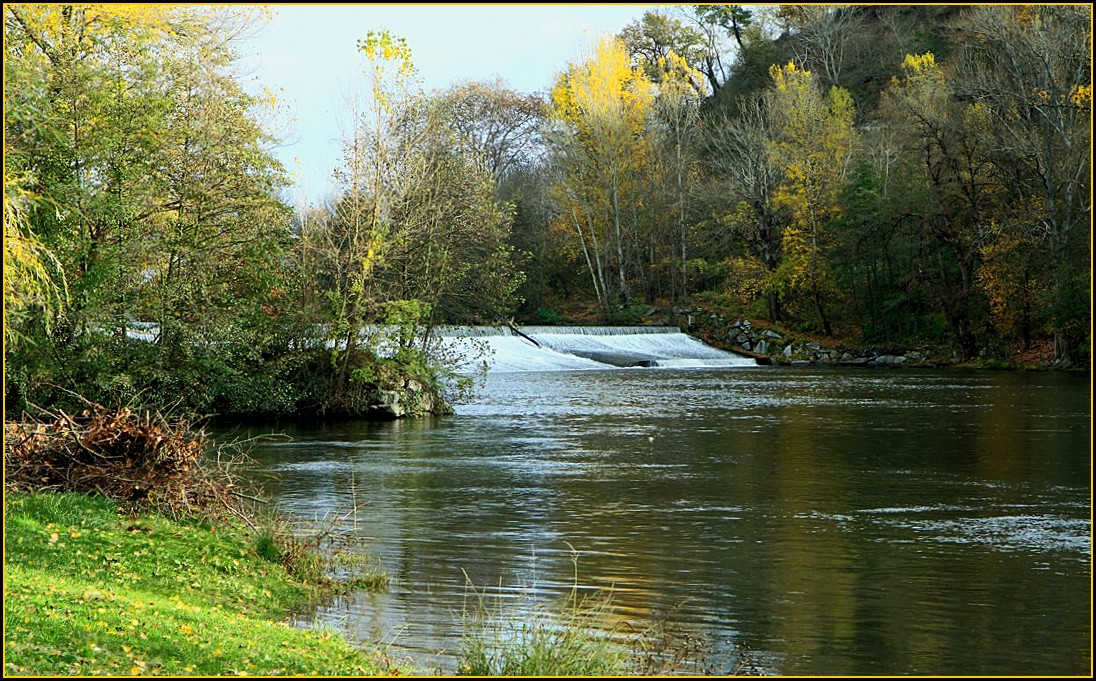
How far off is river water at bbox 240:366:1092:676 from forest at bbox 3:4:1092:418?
10.2 feet

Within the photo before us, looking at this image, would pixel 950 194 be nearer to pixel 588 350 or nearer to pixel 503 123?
pixel 588 350

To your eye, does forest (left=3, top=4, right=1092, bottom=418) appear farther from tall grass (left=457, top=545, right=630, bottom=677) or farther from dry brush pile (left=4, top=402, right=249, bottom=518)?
tall grass (left=457, top=545, right=630, bottom=677)

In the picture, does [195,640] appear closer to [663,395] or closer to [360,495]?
[360,495]

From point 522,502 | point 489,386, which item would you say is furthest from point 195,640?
point 489,386

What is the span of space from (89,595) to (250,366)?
1618 cm

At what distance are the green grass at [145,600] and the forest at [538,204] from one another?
223 cm

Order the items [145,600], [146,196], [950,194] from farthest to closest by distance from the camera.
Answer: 1. [950,194]
2. [146,196]
3. [145,600]

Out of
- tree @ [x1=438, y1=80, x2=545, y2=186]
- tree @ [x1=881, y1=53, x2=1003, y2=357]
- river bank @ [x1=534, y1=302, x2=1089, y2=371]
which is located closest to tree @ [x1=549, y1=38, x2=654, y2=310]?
river bank @ [x1=534, y1=302, x2=1089, y2=371]

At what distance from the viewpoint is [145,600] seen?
7613mm

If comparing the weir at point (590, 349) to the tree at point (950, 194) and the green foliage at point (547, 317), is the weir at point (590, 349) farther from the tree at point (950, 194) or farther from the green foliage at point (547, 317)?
the tree at point (950, 194)

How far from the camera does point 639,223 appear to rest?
54562mm

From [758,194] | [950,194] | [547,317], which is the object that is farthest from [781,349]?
[547,317]

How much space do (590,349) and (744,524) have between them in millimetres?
30322

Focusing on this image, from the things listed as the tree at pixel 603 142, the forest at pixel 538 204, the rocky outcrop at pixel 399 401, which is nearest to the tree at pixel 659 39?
the forest at pixel 538 204
